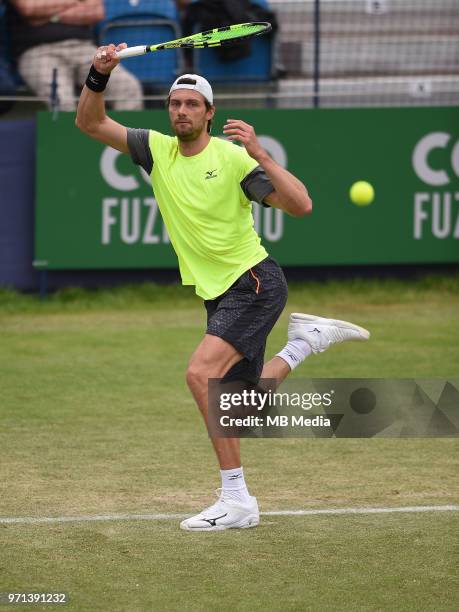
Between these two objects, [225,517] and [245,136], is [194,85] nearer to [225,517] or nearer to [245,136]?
[245,136]

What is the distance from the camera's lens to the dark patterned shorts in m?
6.39

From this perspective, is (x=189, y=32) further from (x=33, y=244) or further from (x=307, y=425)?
(x=307, y=425)

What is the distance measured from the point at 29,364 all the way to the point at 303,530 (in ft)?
16.2

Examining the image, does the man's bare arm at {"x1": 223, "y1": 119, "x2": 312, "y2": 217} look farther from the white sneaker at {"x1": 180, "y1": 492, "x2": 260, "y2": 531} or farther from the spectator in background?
the spectator in background

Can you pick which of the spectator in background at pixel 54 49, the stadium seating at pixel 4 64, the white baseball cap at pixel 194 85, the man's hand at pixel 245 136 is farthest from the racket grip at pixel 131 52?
the stadium seating at pixel 4 64

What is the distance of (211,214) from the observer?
255 inches

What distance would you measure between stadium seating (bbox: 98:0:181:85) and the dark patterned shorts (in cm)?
810

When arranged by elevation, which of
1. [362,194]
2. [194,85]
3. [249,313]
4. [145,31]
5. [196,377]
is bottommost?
[362,194]

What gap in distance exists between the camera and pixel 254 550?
19.6ft

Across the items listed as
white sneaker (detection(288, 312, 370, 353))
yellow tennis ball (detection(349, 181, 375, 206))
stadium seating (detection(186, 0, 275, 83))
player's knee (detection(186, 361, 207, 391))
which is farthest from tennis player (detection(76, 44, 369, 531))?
stadium seating (detection(186, 0, 275, 83))

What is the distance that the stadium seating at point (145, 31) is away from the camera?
1444 centimetres

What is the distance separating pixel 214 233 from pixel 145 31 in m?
8.70

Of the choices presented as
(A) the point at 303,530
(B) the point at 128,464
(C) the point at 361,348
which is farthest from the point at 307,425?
(C) the point at 361,348

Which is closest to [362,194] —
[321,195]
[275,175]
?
[321,195]
